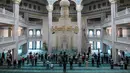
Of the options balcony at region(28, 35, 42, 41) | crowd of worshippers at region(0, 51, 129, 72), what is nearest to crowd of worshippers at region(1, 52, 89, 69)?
crowd of worshippers at region(0, 51, 129, 72)

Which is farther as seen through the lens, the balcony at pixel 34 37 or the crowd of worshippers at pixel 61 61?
the balcony at pixel 34 37

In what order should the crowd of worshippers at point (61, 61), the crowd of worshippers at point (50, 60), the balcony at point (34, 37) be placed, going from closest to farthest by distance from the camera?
the crowd of worshippers at point (61, 61), the crowd of worshippers at point (50, 60), the balcony at point (34, 37)

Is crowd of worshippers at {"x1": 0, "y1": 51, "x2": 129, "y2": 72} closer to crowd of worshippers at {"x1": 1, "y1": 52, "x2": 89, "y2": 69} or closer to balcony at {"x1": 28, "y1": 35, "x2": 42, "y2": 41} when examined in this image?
crowd of worshippers at {"x1": 1, "y1": 52, "x2": 89, "y2": 69}

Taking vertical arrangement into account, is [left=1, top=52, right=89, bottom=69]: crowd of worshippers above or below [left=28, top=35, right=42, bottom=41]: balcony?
below

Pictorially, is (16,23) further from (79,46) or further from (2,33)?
(79,46)

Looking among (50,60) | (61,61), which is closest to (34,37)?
(50,60)

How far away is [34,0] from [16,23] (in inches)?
556

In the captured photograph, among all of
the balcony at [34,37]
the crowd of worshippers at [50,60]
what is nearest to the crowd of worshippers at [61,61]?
the crowd of worshippers at [50,60]

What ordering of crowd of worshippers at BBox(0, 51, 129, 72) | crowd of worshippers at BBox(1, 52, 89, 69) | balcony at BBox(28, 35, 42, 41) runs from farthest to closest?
balcony at BBox(28, 35, 42, 41)
crowd of worshippers at BBox(1, 52, 89, 69)
crowd of worshippers at BBox(0, 51, 129, 72)

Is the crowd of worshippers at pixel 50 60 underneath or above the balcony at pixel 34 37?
underneath

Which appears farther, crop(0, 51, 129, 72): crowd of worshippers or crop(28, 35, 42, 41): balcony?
crop(28, 35, 42, 41): balcony

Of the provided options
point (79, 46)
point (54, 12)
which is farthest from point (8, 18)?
point (54, 12)

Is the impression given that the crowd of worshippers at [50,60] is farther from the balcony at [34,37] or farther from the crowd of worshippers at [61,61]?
the balcony at [34,37]

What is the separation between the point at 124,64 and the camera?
1661 centimetres
